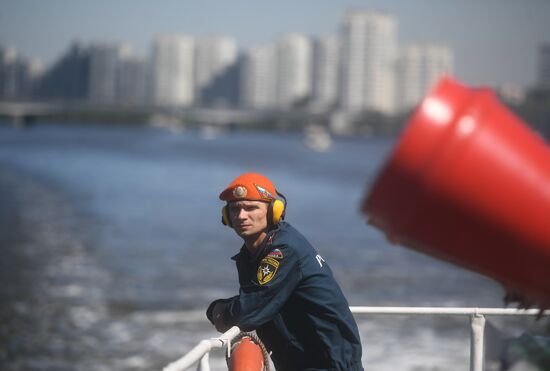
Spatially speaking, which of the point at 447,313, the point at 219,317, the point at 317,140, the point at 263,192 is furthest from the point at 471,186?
the point at 317,140

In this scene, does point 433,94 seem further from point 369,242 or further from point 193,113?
point 193,113

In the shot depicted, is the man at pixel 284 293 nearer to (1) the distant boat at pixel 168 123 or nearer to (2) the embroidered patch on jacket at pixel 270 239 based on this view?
(2) the embroidered patch on jacket at pixel 270 239

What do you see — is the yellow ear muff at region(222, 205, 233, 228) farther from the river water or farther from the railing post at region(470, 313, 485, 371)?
the railing post at region(470, 313, 485, 371)

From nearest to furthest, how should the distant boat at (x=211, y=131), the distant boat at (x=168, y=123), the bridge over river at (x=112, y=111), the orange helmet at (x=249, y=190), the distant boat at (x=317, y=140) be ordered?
the orange helmet at (x=249, y=190), the distant boat at (x=317, y=140), the bridge over river at (x=112, y=111), the distant boat at (x=211, y=131), the distant boat at (x=168, y=123)

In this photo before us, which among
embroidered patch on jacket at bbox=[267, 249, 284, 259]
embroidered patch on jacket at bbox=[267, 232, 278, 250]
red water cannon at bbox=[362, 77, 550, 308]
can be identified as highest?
embroidered patch on jacket at bbox=[267, 232, 278, 250]

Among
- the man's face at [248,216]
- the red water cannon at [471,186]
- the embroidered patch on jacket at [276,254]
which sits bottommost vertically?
the red water cannon at [471,186]

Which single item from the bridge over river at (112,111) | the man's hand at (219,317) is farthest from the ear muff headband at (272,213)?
the bridge over river at (112,111)

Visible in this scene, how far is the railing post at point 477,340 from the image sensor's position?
343 centimetres

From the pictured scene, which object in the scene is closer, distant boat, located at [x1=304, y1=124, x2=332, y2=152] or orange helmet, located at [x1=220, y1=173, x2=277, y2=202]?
orange helmet, located at [x1=220, y1=173, x2=277, y2=202]

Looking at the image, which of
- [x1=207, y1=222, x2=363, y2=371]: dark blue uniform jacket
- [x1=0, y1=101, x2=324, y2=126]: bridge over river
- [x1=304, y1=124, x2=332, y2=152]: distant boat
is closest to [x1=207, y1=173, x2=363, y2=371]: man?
[x1=207, y1=222, x2=363, y2=371]: dark blue uniform jacket

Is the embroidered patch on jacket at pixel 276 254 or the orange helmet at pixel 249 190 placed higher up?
the orange helmet at pixel 249 190

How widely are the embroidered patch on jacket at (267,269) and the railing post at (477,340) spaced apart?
875 mm

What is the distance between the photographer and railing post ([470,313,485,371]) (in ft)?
11.3

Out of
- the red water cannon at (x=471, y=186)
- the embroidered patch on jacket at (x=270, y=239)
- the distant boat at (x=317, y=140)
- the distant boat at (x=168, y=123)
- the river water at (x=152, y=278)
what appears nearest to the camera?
the red water cannon at (x=471, y=186)
